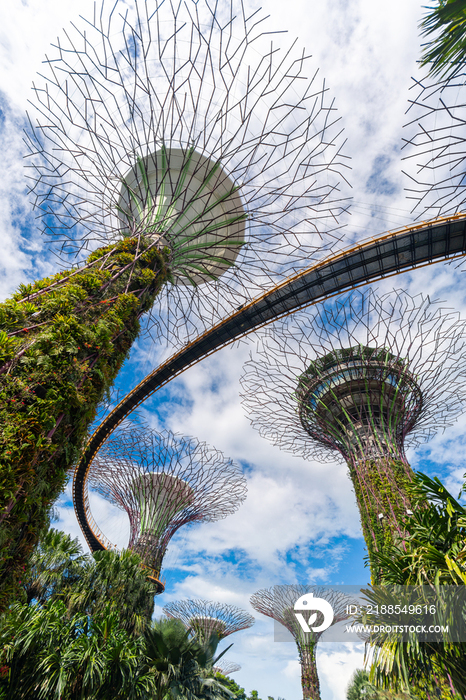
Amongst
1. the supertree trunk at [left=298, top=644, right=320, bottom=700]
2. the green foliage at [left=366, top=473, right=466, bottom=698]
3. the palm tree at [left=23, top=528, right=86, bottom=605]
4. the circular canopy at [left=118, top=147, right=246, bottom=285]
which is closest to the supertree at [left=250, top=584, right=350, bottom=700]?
the supertree trunk at [left=298, top=644, right=320, bottom=700]

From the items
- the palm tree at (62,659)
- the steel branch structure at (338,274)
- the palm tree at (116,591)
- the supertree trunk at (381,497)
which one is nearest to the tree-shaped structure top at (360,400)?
the supertree trunk at (381,497)

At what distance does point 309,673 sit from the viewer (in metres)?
23.3

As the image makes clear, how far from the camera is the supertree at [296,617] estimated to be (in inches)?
910

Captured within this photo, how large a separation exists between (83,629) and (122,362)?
8794mm

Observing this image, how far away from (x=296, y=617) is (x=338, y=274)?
24801 mm

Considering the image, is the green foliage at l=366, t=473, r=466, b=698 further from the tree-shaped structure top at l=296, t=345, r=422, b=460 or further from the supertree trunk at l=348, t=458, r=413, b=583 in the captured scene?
the tree-shaped structure top at l=296, t=345, r=422, b=460

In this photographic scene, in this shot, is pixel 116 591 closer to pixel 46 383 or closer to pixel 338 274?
pixel 46 383

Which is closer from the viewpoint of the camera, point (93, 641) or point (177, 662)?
→ point (93, 641)

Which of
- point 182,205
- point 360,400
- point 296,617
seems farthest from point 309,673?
point 182,205

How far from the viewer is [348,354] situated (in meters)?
18.2

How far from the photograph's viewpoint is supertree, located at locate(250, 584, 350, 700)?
23.1m

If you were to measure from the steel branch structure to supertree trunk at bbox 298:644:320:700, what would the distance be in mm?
22020

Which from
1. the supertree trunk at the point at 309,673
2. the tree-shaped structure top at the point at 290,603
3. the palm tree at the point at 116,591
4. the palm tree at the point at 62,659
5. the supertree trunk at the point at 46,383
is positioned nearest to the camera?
the supertree trunk at the point at 46,383

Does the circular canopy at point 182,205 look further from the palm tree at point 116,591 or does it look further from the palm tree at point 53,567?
the palm tree at point 116,591
